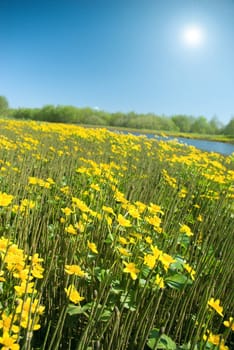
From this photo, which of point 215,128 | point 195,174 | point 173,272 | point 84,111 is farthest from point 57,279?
point 215,128

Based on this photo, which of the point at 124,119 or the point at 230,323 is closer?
the point at 230,323

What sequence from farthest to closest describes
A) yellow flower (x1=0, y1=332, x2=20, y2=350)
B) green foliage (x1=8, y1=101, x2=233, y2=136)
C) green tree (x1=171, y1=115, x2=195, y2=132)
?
green tree (x1=171, y1=115, x2=195, y2=132) < green foliage (x1=8, y1=101, x2=233, y2=136) < yellow flower (x1=0, y1=332, x2=20, y2=350)

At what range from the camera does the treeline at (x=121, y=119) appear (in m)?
61.5

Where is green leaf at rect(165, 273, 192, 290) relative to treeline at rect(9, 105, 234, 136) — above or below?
below

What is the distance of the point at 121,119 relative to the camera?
67.8 meters

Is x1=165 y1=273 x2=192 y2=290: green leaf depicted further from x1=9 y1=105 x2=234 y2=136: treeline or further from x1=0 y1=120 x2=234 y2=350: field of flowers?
x1=9 y1=105 x2=234 y2=136: treeline

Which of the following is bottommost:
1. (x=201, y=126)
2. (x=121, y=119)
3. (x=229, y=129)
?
(x=121, y=119)

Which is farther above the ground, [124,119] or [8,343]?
[124,119]

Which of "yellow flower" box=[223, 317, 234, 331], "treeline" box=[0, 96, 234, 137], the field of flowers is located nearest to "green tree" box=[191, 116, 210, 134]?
"treeline" box=[0, 96, 234, 137]

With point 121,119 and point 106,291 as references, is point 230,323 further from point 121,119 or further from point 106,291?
point 121,119

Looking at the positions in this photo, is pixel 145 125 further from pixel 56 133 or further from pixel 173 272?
pixel 173 272

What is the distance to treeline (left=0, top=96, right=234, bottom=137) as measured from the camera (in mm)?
61531

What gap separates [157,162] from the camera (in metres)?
6.26

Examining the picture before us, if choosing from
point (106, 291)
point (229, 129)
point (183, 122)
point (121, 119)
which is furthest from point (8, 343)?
point (183, 122)
